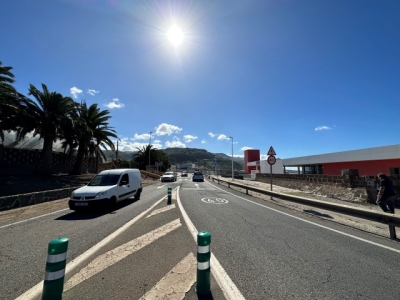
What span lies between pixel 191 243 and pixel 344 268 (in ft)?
10.6

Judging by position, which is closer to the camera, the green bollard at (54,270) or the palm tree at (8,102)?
the green bollard at (54,270)

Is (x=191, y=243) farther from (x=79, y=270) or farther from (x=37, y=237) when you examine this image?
(x=37, y=237)

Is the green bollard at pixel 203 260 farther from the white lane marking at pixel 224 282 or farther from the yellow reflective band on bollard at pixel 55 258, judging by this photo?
the yellow reflective band on bollard at pixel 55 258

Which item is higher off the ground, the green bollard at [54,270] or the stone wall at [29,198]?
the green bollard at [54,270]

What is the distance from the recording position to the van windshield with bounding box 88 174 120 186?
1158 cm

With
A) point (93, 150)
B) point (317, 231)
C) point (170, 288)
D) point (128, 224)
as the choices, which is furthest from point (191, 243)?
point (93, 150)

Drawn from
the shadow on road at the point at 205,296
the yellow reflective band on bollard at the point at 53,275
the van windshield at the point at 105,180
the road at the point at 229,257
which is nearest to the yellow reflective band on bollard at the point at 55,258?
the yellow reflective band on bollard at the point at 53,275

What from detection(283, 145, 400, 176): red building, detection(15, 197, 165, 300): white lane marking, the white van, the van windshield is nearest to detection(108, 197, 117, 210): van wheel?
the white van

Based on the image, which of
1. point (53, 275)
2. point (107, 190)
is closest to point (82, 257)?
point (53, 275)

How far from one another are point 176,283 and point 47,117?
76.8ft

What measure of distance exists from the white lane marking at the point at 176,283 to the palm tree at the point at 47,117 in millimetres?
22908

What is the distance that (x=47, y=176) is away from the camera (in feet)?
76.8

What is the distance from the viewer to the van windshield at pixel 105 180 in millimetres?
11578

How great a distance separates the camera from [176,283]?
3.55m
